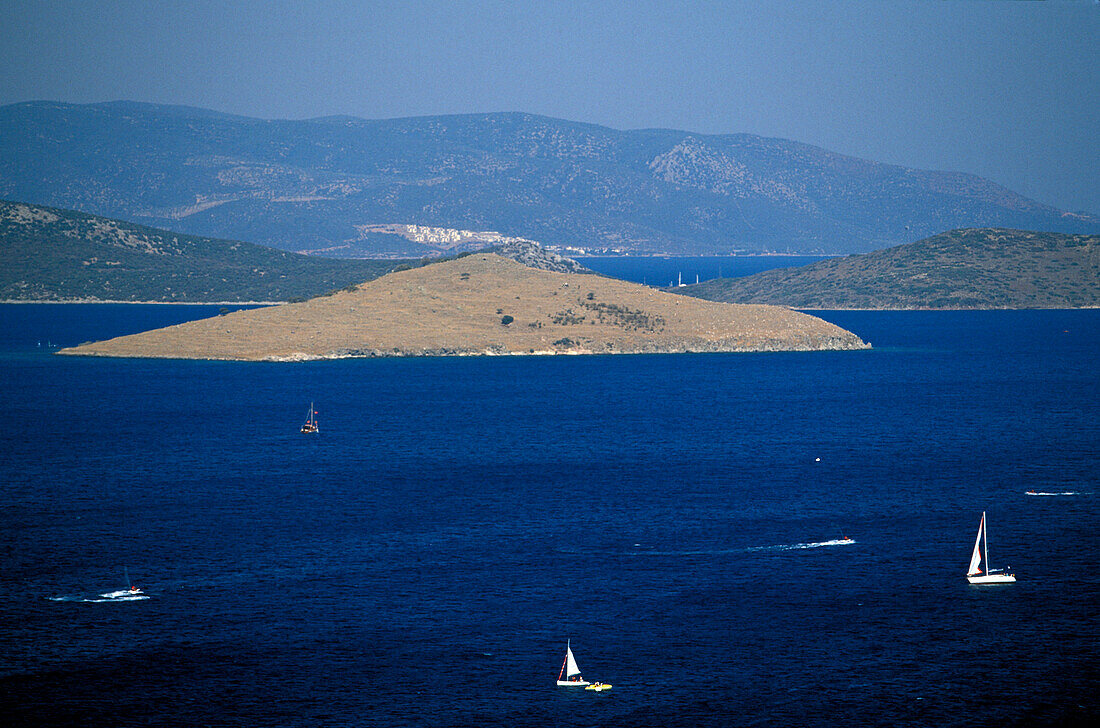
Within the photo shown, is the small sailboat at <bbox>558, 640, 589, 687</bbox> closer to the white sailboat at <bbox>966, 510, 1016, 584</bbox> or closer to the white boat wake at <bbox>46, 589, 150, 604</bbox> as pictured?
the white boat wake at <bbox>46, 589, 150, 604</bbox>

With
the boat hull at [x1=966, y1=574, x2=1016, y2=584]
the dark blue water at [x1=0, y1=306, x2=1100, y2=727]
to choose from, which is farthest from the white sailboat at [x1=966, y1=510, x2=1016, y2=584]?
the dark blue water at [x1=0, y1=306, x2=1100, y2=727]

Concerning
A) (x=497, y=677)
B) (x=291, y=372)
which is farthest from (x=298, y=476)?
(x=291, y=372)

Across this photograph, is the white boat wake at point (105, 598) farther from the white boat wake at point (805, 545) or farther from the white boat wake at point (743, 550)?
the white boat wake at point (805, 545)

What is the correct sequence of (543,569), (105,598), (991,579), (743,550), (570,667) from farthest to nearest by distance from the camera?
1. (743,550)
2. (543,569)
3. (991,579)
4. (105,598)
5. (570,667)

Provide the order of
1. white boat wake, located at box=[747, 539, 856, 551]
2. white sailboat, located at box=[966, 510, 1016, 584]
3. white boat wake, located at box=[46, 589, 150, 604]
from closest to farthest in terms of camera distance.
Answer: white boat wake, located at box=[46, 589, 150, 604], white sailboat, located at box=[966, 510, 1016, 584], white boat wake, located at box=[747, 539, 856, 551]

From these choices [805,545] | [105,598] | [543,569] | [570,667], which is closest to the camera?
[570,667]

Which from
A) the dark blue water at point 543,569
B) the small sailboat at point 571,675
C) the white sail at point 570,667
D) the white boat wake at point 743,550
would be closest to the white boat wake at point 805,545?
the white boat wake at point 743,550

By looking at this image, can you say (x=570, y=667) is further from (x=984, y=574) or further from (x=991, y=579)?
(x=984, y=574)

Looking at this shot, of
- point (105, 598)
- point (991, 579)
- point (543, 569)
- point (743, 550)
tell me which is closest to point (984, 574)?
point (991, 579)
